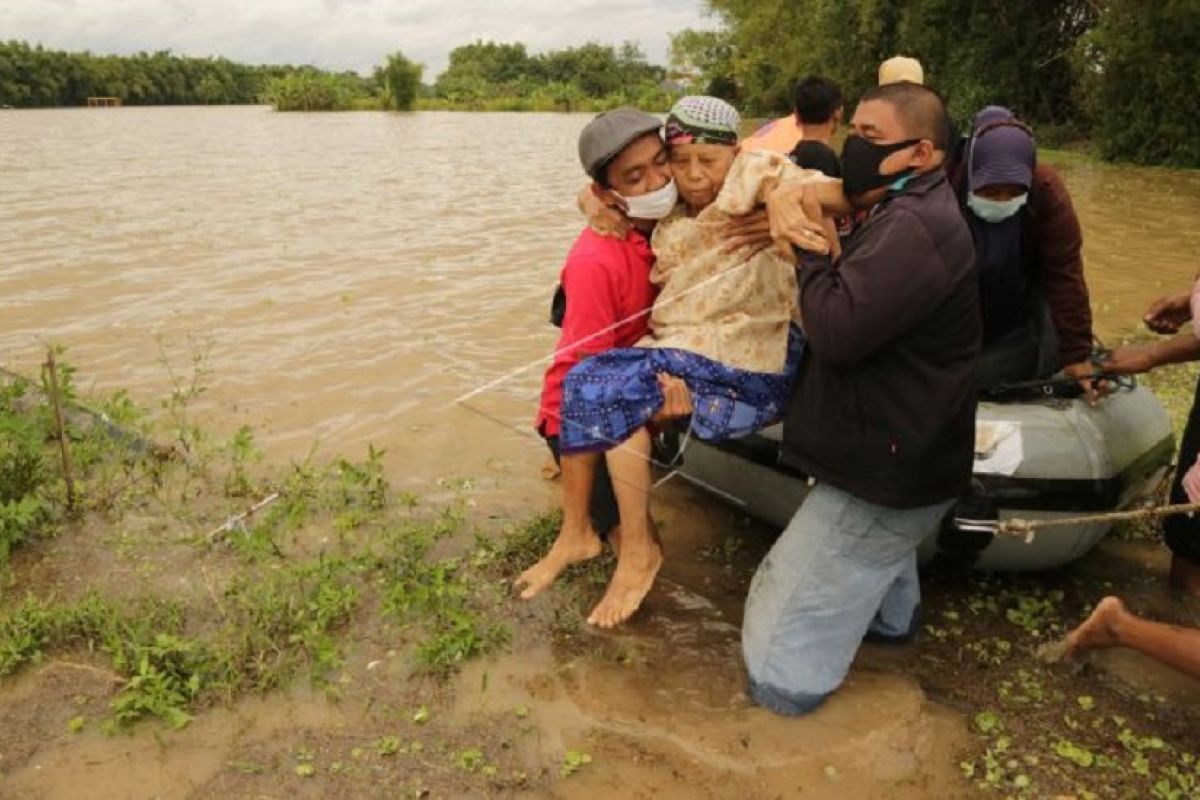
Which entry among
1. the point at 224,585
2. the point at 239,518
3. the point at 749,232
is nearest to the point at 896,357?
the point at 749,232

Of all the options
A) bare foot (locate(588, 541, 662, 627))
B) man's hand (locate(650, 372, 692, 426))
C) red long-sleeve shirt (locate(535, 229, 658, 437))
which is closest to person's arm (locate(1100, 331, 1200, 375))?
man's hand (locate(650, 372, 692, 426))

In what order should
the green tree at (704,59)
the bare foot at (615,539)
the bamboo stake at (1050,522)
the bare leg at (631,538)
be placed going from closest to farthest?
the bamboo stake at (1050,522)
the bare leg at (631,538)
the bare foot at (615,539)
the green tree at (704,59)

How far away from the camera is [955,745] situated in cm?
298

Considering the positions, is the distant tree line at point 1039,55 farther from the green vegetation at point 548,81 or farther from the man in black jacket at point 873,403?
the green vegetation at point 548,81

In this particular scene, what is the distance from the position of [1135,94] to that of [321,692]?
21.3 m

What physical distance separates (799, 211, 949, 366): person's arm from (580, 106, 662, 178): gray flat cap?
3.10 ft

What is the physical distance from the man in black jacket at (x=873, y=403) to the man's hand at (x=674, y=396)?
0.40 meters

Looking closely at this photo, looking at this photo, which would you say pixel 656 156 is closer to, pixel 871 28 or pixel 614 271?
pixel 614 271

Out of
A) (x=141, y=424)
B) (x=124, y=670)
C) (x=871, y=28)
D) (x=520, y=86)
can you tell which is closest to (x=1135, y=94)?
(x=871, y=28)

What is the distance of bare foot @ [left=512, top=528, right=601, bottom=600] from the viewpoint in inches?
147

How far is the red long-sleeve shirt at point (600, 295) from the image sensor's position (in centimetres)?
349

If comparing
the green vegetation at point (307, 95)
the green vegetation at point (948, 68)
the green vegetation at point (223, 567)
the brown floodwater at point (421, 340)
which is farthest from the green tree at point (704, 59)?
the green vegetation at point (223, 567)

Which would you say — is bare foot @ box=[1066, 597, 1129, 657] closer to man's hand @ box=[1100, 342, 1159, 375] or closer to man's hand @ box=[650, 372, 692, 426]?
man's hand @ box=[1100, 342, 1159, 375]

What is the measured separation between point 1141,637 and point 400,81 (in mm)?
62914
